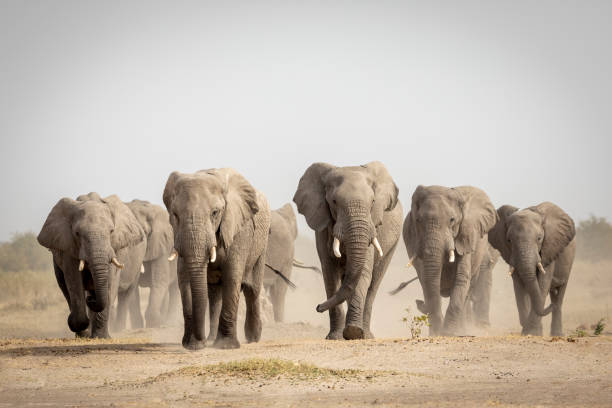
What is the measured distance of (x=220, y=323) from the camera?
14.8m

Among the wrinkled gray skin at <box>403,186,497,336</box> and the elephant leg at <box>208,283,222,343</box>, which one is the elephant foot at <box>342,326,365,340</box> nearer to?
the elephant leg at <box>208,283,222,343</box>

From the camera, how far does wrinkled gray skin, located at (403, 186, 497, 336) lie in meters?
18.8

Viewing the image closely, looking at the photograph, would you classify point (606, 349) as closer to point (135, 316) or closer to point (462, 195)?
point (462, 195)

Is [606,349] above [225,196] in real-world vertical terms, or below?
below

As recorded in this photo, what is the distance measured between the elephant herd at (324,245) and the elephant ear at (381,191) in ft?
0.07

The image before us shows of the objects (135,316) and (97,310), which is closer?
(97,310)

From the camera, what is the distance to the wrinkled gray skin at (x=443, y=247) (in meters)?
18.8

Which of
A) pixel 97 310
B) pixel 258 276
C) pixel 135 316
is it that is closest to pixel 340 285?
pixel 258 276

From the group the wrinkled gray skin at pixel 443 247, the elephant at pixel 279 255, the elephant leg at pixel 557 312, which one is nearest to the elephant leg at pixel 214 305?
the wrinkled gray skin at pixel 443 247

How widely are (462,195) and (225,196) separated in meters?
6.95

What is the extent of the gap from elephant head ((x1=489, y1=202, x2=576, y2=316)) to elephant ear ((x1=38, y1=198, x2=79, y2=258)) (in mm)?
9107

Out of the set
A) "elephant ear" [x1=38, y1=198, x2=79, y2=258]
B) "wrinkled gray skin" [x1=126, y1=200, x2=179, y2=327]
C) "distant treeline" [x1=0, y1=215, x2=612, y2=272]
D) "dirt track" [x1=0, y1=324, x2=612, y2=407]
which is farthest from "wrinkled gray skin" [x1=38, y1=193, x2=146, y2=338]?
"distant treeline" [x1=0, y1=215, x2=612, y2=272]

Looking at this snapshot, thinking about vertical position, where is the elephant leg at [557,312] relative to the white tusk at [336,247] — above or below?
below

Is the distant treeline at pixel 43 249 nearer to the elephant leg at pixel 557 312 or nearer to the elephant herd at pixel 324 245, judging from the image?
the elephant herd at pixel 324 245
